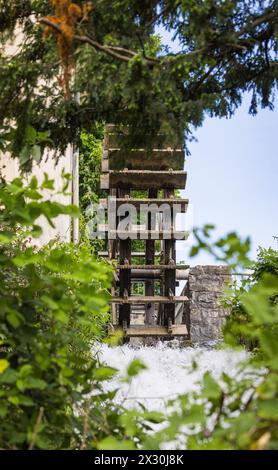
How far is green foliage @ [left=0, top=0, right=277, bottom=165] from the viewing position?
2094 mm

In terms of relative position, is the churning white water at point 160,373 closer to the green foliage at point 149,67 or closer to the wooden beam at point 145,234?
the green foliage at point 149,67

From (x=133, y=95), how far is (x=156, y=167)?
8.17 m

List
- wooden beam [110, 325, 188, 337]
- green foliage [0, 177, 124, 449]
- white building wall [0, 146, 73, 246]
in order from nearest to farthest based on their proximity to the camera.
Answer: green foliage [0, 177, 124, 449] < white building wall [0, 146, 73, 246] < wooden beam [110, 325, 188, 337]

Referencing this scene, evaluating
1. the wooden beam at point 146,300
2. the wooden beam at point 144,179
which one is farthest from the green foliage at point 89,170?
the wooden beam at point 146,300

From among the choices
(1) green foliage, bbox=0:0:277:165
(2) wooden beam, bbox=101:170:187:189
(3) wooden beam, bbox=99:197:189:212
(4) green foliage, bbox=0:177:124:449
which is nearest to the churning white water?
(1) green foliage, bbox=0:0:277:165

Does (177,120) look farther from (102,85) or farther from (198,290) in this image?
(198,290)

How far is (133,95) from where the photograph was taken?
2.11m

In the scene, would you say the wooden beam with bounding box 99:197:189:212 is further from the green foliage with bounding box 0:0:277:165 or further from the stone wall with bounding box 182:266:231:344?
the green foliage with bounding box 0:0:277:165

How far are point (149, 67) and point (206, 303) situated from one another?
8276mm

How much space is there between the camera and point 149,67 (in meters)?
2.14

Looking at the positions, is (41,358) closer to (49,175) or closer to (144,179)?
(49,175)

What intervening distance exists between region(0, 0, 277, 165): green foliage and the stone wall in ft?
25.3

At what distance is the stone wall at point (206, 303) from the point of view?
10164 mm

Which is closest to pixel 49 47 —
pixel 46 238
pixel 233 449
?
pixel 233 449
